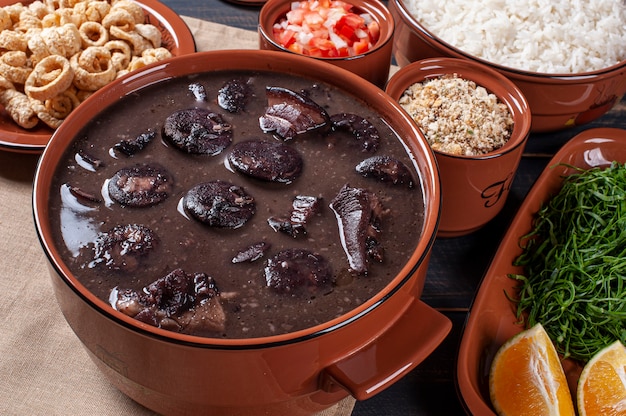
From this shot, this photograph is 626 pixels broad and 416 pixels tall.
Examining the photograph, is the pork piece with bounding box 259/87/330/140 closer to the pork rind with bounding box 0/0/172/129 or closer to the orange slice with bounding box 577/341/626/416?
the pork rind with bounding box 0/0/172/129

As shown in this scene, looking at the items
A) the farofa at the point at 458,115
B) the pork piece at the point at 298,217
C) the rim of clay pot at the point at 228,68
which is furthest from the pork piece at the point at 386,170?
the farofa at the point at 458,115

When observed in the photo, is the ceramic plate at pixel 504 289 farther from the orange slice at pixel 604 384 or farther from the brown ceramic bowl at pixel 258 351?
the brown ceramic bowl at pixel 258 351

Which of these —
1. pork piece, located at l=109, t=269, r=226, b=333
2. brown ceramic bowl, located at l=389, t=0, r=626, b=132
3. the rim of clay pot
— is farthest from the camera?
brown ceramic bowl, located at l=389, t=0, r=626, b=132

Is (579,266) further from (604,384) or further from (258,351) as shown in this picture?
(258,351)

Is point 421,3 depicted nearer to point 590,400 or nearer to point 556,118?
point 556,118

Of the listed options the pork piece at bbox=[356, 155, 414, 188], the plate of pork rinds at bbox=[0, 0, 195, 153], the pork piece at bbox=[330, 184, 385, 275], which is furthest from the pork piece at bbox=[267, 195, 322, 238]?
the plate of pork rinds at bbox=[0, 0, 195, 153]
